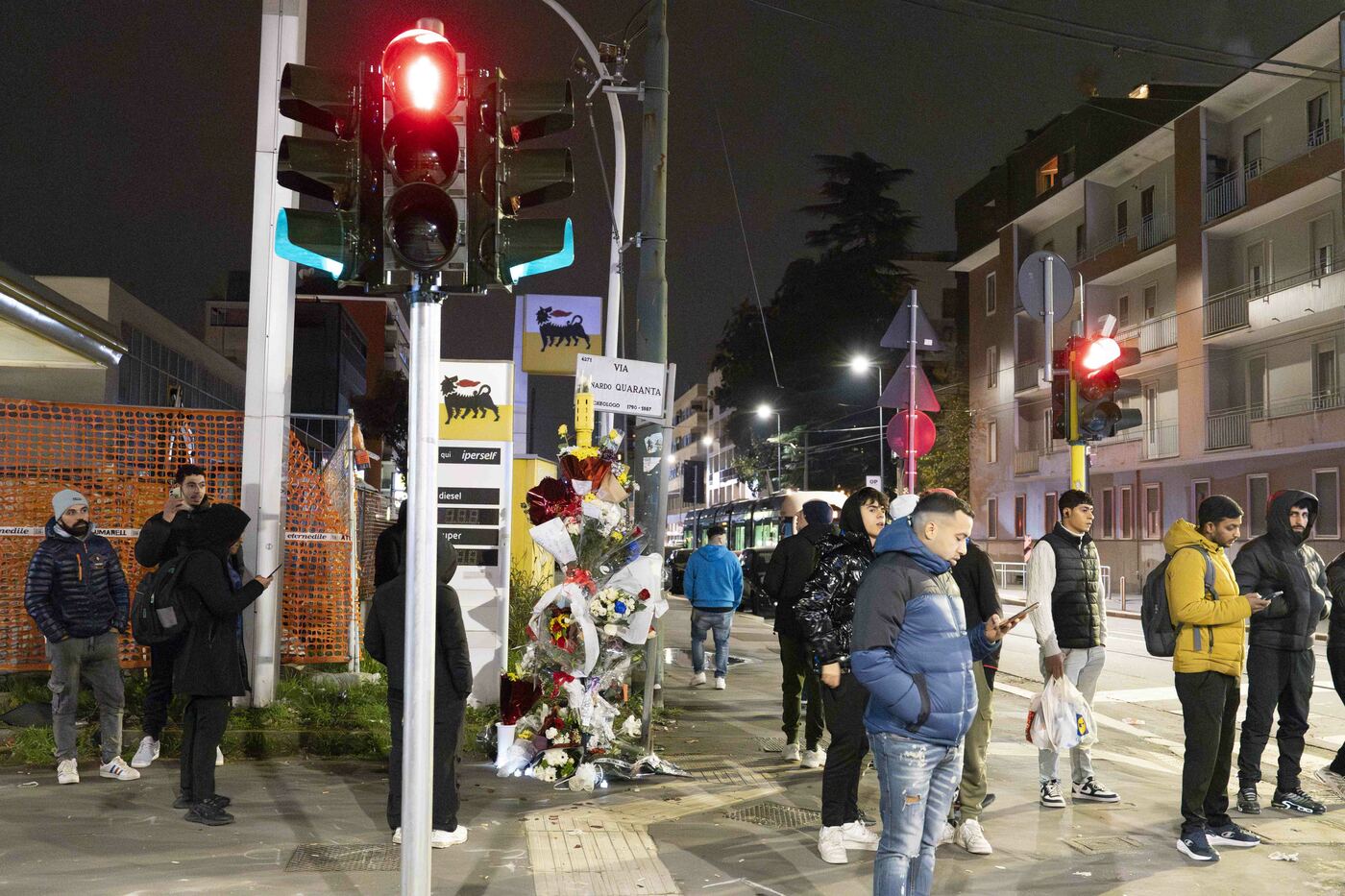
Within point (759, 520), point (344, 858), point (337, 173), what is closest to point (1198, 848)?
point (344, 858)

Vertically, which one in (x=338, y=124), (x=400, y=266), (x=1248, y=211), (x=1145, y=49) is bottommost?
(x=400, y=266)

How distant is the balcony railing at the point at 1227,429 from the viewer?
33.6m

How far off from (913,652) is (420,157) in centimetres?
267

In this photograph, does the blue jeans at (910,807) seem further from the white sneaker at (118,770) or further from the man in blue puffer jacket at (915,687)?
the white sneaker at (118,770)

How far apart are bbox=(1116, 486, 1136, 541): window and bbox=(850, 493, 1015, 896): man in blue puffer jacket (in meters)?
37.6

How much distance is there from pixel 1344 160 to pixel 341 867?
29.7m

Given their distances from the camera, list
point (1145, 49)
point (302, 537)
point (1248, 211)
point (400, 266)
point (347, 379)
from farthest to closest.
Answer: point (347, 379) → point (1248, 211) → point (1145, 49) → point (302, 537) → point (400, 266)

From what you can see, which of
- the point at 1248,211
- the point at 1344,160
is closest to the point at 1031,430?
the point at 1248,211

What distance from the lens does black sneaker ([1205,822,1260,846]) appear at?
278 inches

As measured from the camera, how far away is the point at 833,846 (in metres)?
6.63

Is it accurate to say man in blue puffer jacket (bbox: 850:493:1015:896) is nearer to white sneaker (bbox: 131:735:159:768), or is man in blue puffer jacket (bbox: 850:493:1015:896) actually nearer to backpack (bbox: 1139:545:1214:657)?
backpack (bbox: 1139:545:1214:657)

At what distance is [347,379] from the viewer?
7738 centimetres

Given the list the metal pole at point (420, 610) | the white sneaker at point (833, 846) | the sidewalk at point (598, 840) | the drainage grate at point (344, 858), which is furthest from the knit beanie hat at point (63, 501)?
the white sneaker at point (833, 846)

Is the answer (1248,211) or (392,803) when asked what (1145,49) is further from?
(1248,211)
